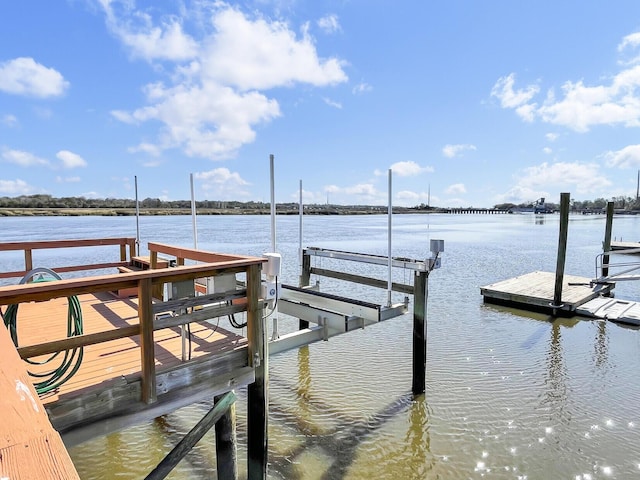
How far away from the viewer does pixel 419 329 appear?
597 cm

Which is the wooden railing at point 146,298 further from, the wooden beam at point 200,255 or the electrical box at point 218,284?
the electrical box at point 218,284

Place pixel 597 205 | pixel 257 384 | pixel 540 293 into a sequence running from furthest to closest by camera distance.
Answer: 1. pixel 597 205
2. pixel 540 293
3. pixel 257 384

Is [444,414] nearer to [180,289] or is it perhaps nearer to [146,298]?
[180,289]

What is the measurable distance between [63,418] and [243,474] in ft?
8.00

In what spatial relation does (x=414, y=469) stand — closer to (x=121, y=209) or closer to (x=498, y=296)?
(x=498, y=296)

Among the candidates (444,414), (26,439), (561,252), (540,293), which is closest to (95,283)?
(26,439)

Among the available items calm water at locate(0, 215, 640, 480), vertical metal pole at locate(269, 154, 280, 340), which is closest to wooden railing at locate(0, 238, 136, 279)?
calm water at locate(0, 215, 640, 480)

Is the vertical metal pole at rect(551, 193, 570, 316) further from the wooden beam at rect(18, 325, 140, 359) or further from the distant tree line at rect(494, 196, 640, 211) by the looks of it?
the distant tree line at rect(494, 196, 640, 211)

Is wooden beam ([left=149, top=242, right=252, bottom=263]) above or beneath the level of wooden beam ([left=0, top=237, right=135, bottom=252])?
above

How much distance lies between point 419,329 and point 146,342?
425 cm

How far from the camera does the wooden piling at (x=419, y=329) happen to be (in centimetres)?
570

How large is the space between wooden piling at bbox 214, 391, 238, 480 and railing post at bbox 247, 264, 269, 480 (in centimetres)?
16

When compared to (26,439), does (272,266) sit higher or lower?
lower

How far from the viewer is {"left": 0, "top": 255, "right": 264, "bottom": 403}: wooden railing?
226cm
